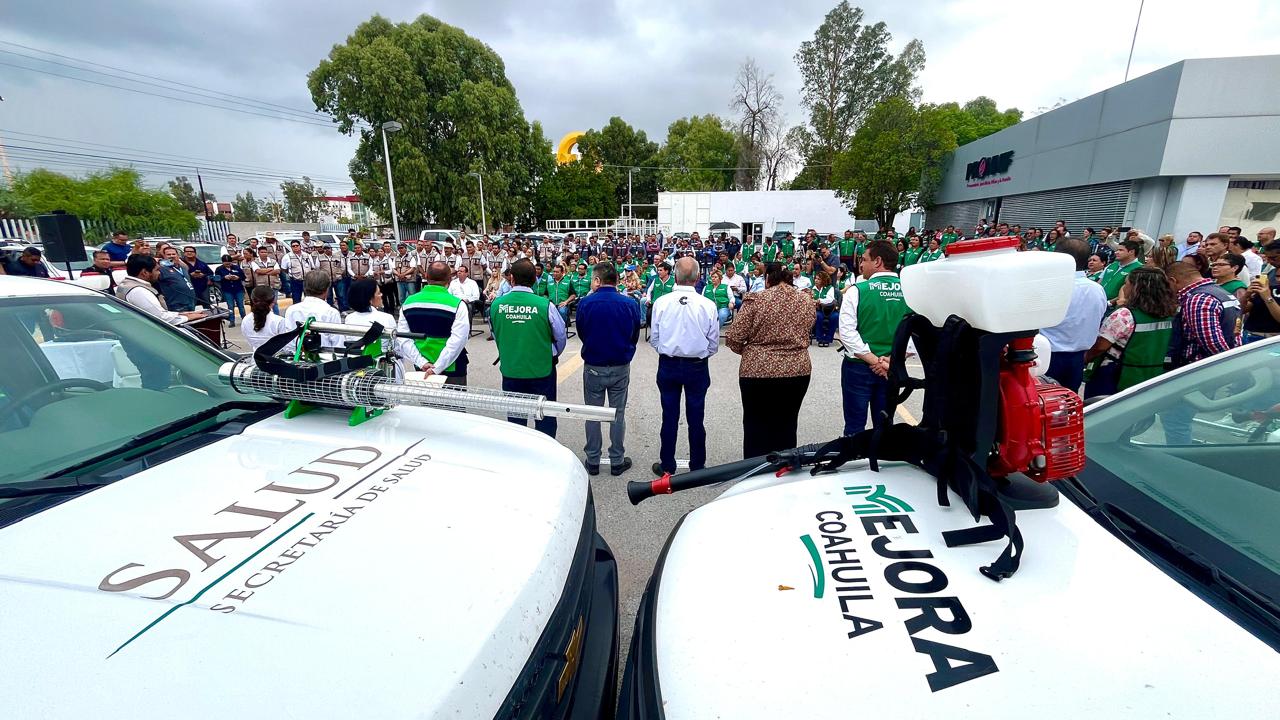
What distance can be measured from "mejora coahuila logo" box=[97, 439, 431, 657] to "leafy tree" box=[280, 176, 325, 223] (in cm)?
11469

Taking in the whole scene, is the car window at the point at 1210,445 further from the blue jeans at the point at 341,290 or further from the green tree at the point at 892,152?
the green tree at the point at 892,152

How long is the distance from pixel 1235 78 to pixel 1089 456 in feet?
72.0

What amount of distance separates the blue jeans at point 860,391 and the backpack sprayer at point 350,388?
9.29ft

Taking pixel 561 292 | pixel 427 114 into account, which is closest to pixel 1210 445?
pixel 561 292

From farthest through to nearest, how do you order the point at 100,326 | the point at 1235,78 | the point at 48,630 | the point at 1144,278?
1. the point at 1235,78
2. the point at 1144,278
3. the point at 100,326
4. the point at 48,630

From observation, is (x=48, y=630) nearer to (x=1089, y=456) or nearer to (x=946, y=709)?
(x=946, y=709)

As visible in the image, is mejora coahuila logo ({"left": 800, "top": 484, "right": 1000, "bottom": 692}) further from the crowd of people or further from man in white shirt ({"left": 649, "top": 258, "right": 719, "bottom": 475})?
man in white shirt ({"left": 649, "top": 258, "right": 719, "bottom": 475})

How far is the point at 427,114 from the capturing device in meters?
31.9

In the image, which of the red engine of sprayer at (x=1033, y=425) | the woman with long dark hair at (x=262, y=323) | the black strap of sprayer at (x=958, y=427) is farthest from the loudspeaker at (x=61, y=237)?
the red engine of sprayer at (x=1033, y=425)

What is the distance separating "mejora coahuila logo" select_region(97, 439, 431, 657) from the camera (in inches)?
46.8

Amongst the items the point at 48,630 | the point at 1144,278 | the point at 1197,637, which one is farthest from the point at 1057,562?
the point at 1144,278

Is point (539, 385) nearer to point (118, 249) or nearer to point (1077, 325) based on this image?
point (1077, 325)

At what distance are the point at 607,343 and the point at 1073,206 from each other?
24.8 meters

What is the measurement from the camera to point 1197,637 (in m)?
1.16
